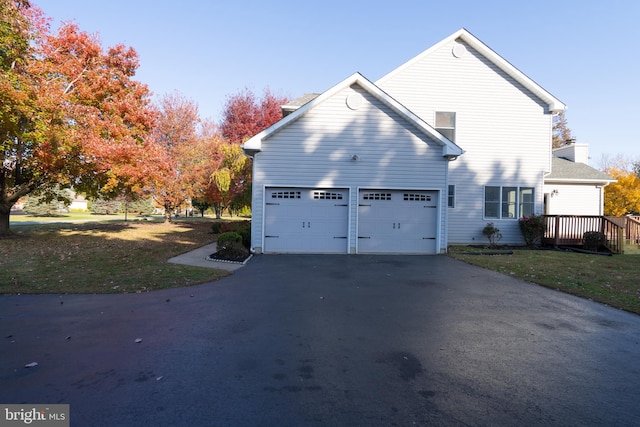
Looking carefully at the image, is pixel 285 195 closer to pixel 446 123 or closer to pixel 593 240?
pixel 446 123

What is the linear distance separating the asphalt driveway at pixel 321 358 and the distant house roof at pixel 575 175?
11.8m

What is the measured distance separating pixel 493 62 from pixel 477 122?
2852 millimetres

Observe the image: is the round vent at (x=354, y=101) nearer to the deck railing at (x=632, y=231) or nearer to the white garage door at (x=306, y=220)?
the white garage door at (x=306, y=220)

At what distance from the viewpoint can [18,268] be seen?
8.60 m

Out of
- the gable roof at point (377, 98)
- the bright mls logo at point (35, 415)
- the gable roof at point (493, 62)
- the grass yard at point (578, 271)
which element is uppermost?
the gable roof at point (493, 62)

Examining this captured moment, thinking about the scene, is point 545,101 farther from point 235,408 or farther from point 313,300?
point 235,408

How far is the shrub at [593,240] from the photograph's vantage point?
527 inches

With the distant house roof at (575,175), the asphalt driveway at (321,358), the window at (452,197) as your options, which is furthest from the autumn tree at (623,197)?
the asphalt driveway at (321,358)

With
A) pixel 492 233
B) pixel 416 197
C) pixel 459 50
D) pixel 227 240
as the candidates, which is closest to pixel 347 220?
pixel 416 197

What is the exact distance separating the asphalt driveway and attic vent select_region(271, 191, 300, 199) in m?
5.73

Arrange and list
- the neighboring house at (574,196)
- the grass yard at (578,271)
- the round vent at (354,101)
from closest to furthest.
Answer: the grass yard at (578,271), the round vent at (354,101), the neighboring house at (574,196)

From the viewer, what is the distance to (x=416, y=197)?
12.6 m

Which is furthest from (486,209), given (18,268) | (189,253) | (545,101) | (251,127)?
(251,127)

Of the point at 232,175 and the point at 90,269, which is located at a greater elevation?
the point at 232,175
